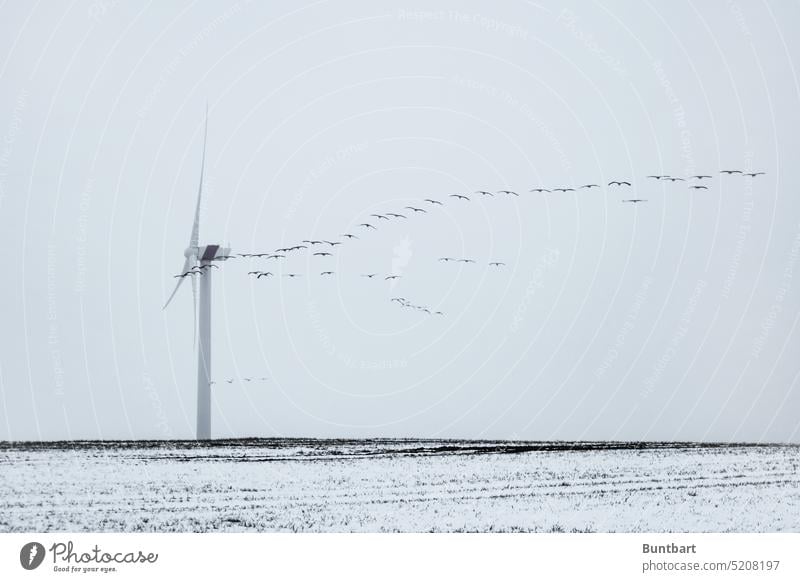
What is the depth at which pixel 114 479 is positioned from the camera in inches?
1268

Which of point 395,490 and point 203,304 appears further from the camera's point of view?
point 203,304

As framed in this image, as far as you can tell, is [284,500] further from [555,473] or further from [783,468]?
[783,468]

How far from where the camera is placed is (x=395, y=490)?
3009cm
